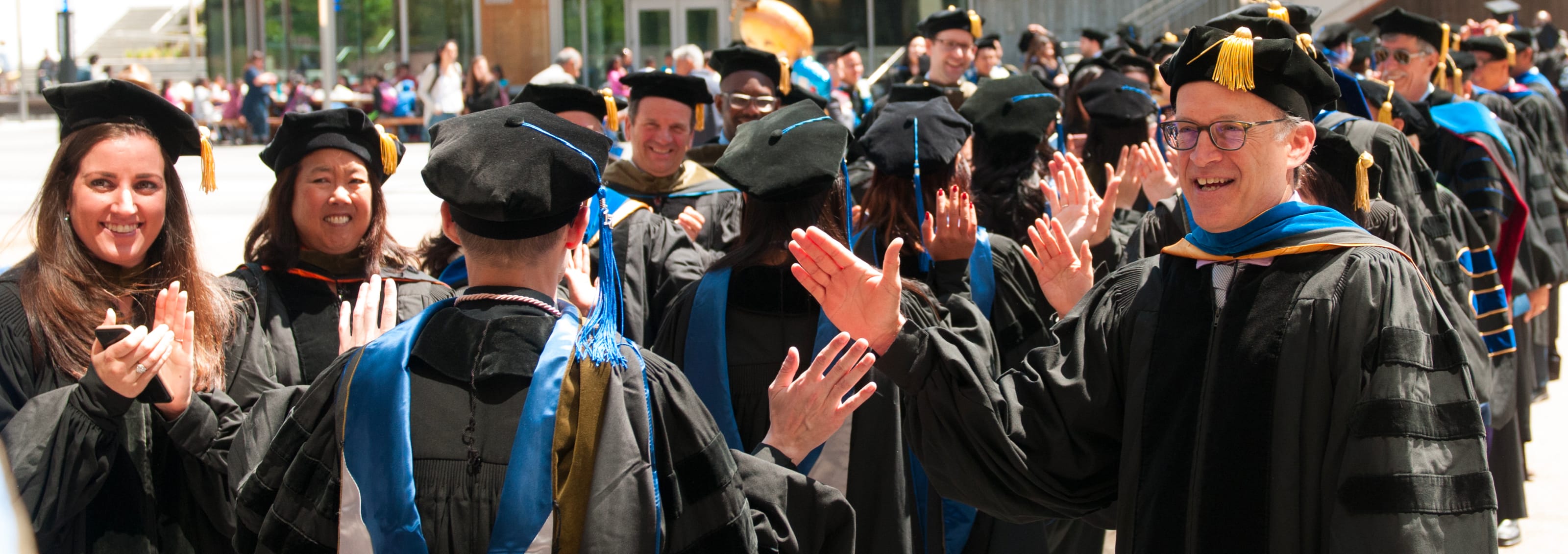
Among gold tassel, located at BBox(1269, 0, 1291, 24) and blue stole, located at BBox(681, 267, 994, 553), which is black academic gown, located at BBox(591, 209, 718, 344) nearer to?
blue stole, located at BBox(681, 267, 994, 553)

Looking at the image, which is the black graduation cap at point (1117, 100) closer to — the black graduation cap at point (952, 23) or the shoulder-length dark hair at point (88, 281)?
the black graduation cap at point (952, 23)

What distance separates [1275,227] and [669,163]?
361 centimetres

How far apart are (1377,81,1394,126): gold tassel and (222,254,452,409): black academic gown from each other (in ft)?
13.3

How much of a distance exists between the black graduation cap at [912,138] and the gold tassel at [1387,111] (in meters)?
2.33

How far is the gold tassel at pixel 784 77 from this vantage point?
6.43 meters

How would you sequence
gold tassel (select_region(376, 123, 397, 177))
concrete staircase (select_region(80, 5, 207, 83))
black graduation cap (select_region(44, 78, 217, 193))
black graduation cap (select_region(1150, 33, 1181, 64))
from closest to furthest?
1. black graduation cap (select_region(44, 78, 217, 193))
2. gold tassel (select_region(376, 123, 397, 177))
3. black graduation cap (select_region(1150, 33, 1181, 64))
4. concrete staircase (select_region(80, 5, 207, 83))

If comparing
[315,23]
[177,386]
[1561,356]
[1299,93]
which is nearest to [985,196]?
[1299,93]

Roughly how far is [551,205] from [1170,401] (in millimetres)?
1225

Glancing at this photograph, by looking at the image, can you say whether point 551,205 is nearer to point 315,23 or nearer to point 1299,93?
point 1299,93

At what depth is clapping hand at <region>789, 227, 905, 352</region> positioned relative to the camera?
2.63 meters

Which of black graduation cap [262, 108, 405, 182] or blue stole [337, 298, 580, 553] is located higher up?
black graduation cap [262, 108, 405, 182]

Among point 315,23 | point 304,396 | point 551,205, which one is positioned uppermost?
point 315,23

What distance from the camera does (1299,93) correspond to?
2.47 metres

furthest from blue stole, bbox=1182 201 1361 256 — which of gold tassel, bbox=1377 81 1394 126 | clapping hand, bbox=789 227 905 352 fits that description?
gold tassel, bbox=1377 81 1394 126
